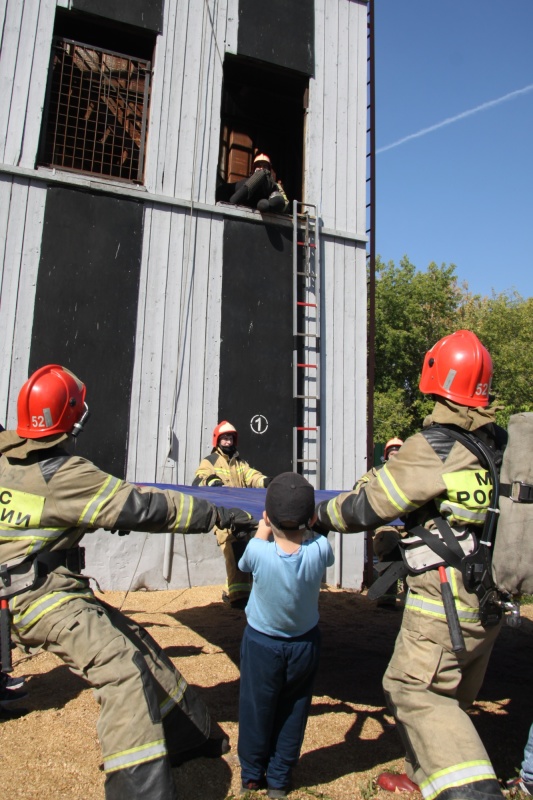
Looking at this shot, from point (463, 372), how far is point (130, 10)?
7.65 metres

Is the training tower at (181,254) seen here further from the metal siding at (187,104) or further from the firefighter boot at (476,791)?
the firefighter boot at (476,791)

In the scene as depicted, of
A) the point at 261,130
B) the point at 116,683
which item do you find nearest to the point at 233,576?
the point at 116,683

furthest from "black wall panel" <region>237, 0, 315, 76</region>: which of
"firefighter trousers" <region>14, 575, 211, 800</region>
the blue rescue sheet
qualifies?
"firefighter trousers" <region>14, 575, 211, 800</region>

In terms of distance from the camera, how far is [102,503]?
2.97m

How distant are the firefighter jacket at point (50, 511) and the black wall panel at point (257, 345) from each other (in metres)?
5.02

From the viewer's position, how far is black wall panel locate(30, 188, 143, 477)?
24.2 ft

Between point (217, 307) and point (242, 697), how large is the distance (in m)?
5.94

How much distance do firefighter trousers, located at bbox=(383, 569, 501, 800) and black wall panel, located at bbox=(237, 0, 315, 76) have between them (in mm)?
8343

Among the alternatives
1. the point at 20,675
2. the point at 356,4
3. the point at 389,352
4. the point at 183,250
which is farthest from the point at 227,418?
the point at 389,352

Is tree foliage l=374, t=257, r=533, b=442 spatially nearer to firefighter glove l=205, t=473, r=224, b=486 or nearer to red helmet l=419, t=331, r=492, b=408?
firefighter glove l=205, t=473, r=224, b=486

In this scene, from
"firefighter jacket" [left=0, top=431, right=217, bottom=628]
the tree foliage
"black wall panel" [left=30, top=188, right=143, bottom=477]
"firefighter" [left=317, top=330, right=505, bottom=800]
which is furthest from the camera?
the tree foliage

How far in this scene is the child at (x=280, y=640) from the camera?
9.36ft

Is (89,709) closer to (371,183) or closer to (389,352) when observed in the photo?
(371,183)

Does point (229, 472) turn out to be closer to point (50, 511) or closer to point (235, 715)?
point (235, 715)
